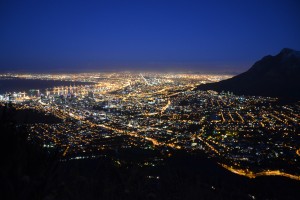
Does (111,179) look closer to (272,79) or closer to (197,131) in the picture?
(197,131)

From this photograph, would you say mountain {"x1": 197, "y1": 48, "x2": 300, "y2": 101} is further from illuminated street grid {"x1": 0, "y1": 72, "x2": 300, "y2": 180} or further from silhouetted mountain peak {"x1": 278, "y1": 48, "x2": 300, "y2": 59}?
illuminated street grid {"x1": 0, "y1": 72, "x2": 300, "y2": 180}

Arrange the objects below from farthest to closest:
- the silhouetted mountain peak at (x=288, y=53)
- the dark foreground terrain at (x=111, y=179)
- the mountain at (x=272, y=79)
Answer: the silhouetted mountain peak at (x=288, y=53) < the mountain at (x=272, y=79) < the dark foreground terrain at (x=111, y=179)

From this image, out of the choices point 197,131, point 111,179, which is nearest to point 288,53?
point 197,131

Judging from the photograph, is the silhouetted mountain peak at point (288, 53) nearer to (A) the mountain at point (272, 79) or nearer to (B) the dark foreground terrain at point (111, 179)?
(A) the mountain at point (272, 79)

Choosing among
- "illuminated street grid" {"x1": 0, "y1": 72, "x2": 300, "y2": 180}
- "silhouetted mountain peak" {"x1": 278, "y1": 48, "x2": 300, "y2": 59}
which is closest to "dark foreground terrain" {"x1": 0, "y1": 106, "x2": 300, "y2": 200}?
"illuminated street grid" {"x1": 0, "y1": 72, "x2": 300, "y2": 180}

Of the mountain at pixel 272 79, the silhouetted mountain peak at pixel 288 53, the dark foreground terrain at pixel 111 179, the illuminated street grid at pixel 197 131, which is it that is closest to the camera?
the dark foreground terrain at pixel 111 179

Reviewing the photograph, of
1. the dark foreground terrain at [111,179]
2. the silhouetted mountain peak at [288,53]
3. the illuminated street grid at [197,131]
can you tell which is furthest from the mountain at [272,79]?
the dark foreground terrain at [111,179]

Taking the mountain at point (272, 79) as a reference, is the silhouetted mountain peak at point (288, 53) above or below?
above
